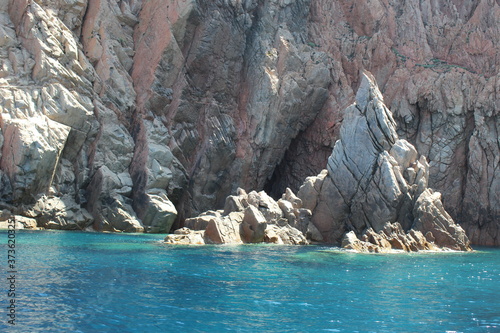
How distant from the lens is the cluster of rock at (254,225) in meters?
41.4

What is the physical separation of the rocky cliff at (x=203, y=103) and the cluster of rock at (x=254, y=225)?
423 inches

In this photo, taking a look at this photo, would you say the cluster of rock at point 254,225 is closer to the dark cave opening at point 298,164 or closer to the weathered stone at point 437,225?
the weathered stone at point 437,225

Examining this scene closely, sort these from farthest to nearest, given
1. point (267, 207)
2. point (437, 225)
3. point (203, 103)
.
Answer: point (203, 103) < point (267, 207) < point (437, 225)

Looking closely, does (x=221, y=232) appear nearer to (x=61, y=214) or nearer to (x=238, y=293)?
(x=61, y=214)

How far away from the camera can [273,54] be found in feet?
224

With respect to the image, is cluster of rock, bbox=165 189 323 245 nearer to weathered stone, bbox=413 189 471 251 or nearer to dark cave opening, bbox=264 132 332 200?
weathered stone, bbox=413 189 471 251

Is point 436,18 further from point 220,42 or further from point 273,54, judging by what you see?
point 220,42

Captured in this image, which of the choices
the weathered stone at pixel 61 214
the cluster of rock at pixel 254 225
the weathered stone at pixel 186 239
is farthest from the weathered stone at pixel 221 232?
the weathered stone at pixel 61 214

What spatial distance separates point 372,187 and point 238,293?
32021 millimetres

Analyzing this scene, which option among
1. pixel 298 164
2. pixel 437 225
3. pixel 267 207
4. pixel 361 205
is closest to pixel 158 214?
pixel 267 207

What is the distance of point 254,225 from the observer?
43.2m

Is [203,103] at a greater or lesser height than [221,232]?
greater

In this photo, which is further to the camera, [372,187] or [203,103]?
[203,103]

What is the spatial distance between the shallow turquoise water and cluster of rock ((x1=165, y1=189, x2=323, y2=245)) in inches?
379
